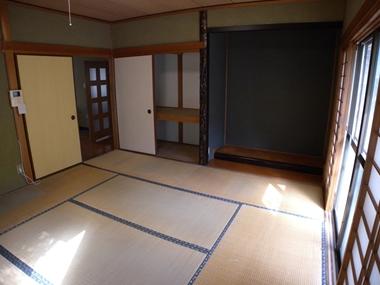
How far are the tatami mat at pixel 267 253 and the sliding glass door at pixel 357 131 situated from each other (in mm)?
276

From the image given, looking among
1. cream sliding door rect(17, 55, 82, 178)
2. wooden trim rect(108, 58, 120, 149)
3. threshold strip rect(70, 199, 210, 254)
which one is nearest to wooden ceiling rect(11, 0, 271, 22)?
cream sliding door rect(17, 55, 82, 178)

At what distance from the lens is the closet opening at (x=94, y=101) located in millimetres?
5742

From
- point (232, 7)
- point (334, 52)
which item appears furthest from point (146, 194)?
point (334, 52)

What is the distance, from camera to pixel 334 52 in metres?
4.02

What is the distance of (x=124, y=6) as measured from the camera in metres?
3.64

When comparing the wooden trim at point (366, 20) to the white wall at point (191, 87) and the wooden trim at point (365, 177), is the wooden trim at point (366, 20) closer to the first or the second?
the wooden trim at point (365, 177)

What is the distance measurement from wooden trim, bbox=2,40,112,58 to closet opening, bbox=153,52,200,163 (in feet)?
4.25

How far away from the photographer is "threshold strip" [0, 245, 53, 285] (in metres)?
2.02

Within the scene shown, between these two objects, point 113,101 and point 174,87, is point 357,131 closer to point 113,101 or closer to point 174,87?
point 174,87

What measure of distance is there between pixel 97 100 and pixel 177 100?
196 centimetres

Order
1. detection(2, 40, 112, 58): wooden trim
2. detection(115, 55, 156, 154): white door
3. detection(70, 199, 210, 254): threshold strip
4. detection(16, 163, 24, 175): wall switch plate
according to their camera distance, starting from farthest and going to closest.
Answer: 1. detection(115, 55, 156, 154): white door
2. detection(16, 163, 24, 175): wall switch plate
3. detection(2, 40, 112, 58): wooden trim
4. detection(70, 199, 210, 254): threshold strip

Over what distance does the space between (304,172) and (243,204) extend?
1533 mm

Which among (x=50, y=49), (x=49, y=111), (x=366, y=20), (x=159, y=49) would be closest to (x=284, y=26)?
(x=366, y=20)

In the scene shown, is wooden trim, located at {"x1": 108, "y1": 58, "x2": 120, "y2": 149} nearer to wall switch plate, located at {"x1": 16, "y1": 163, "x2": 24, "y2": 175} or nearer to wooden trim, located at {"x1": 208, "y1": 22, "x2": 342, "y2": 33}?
wall switch plate, located at {"x1": 16, "y1": 163, "x2": 24, "y2": 175}
